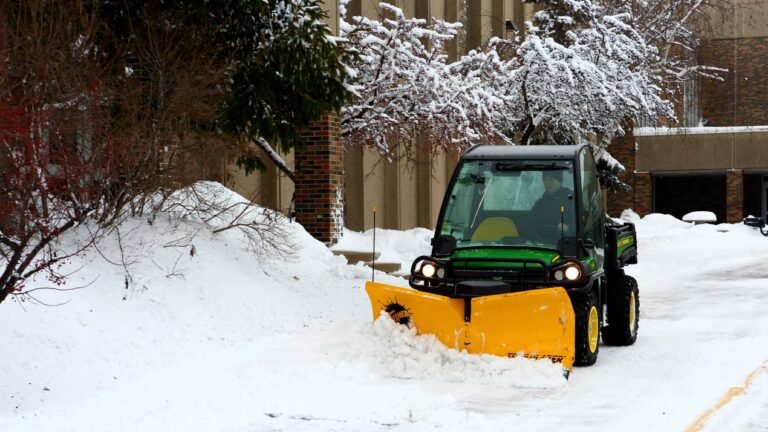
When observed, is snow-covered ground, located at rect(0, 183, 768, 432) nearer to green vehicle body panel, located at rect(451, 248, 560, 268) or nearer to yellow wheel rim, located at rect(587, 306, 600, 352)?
yellow wheel rim, located at rect(587, 306, 600, 352)

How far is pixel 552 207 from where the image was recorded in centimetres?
1065

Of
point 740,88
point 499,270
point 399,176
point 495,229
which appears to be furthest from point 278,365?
point 740,88

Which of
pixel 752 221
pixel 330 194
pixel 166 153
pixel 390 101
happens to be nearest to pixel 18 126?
pixel 166 153

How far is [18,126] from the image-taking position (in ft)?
26.9

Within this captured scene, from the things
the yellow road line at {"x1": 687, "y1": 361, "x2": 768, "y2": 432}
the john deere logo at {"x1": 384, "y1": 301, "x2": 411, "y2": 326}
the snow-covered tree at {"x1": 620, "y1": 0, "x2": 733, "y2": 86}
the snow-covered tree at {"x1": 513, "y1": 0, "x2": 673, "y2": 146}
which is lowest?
the yellow road line at {"x1": 687, "y1": 361, "x2": 768, "y2": 432}

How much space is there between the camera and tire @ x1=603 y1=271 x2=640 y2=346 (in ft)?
38.1

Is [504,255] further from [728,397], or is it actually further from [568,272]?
[728,397]

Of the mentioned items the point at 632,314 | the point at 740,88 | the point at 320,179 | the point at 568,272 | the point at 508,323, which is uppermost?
the point at 740,88

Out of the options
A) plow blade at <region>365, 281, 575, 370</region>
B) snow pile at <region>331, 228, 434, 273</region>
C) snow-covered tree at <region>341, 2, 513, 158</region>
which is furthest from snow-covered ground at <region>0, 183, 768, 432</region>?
snow-covered tree at <region>341, 2, 513, 158</region>

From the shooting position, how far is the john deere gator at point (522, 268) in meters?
9.51

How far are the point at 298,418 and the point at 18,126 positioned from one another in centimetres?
306

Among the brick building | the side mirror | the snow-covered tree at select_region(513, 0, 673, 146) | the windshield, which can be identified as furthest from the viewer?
the brick building

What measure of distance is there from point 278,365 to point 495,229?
2.55m

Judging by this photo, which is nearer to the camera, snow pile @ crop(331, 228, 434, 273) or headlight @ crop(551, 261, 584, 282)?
headlight @ crop(551, 261, 584, 282)
